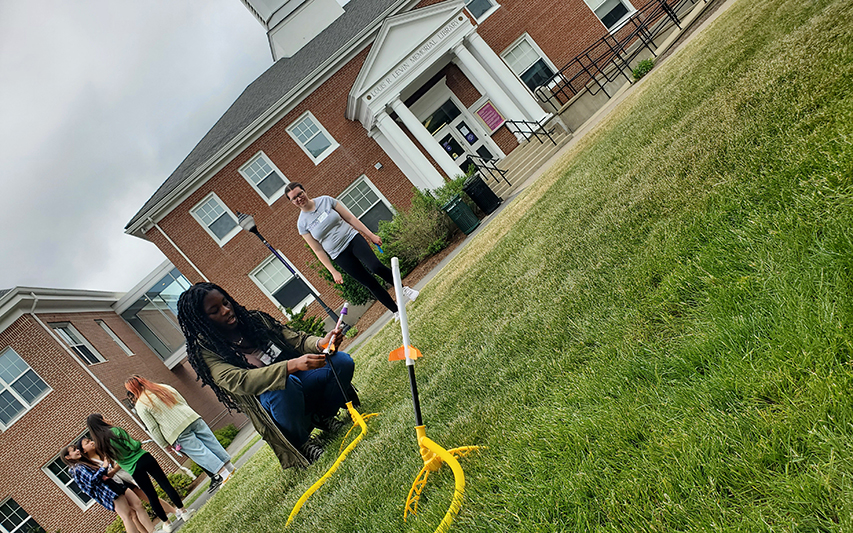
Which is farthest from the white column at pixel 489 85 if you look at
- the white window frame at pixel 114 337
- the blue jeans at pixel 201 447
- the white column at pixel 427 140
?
the white window frame at pixel 114 337

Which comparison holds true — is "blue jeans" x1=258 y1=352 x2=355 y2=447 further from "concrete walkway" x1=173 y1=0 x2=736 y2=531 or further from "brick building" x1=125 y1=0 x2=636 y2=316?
"brick building" x1=125 y1=0 x2=636 y2=316

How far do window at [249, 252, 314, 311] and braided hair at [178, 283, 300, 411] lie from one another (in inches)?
631

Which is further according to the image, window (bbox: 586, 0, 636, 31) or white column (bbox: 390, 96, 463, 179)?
window (bbox: 586, 0, 636, 31)

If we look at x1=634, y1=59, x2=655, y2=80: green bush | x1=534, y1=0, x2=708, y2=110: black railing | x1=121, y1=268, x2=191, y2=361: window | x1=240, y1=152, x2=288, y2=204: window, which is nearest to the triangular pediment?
x1=240, y1=152, x2=288, y2=204: window

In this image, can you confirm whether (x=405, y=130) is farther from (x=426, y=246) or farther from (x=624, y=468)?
(x=624, y=468)

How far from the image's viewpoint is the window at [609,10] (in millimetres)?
22266

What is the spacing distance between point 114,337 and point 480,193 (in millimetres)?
17414

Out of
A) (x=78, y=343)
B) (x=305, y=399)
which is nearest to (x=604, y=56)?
(x=305, y=399)

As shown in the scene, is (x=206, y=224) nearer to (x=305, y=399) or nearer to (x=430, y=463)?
(x=305, y=399)

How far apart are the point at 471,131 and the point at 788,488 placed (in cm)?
2180

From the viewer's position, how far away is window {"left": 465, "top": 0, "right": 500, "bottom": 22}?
72.2ft

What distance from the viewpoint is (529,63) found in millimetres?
22250

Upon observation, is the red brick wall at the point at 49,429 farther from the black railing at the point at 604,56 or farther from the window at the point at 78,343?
the black railing at the point at 604,56

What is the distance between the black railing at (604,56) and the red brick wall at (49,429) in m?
19.3
